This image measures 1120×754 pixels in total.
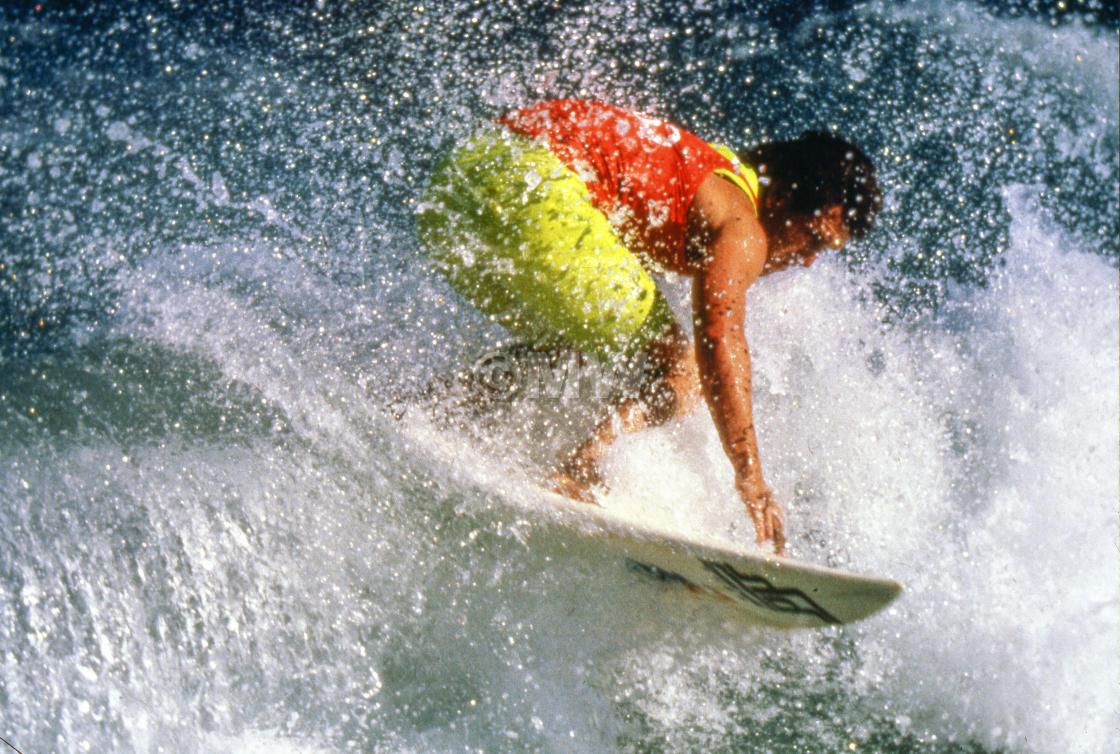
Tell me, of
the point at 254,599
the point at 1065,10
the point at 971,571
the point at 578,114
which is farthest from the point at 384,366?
the point at 1065,10

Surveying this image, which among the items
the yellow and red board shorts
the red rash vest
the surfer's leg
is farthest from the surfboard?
the red rash vest

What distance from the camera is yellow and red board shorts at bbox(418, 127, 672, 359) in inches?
67.4

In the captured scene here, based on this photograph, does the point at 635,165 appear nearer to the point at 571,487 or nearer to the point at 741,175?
the point at 741,175

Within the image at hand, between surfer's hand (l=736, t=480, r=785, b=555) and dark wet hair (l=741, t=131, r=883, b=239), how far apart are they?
59 cm

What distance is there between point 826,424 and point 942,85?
5.19 ft

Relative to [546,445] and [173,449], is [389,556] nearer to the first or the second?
[546,445]

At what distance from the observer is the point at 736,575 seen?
1.57m

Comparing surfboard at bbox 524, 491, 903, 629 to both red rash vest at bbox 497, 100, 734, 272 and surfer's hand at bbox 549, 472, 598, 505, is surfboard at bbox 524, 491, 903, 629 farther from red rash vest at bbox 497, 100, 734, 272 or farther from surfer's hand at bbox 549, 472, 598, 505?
red rash vest at bbox 497, 100, 734, 272

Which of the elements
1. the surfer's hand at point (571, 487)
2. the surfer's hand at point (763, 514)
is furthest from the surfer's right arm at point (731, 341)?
the surfer's hand at point (571, 487)

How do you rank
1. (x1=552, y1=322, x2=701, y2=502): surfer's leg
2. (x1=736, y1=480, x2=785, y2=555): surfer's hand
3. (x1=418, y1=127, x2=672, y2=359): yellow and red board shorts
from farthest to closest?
(x1=552, y1=322, x2=701, y2=502): surfer's leg < (x1=418, y1=127, x2=672, y2=359): yellow and red board shorts < (x1=736, y1=480, x2=785, y2=555): surfer's hand

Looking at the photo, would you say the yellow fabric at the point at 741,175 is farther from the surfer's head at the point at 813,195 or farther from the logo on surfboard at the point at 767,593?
the logo on surfboard at the point at 767,593

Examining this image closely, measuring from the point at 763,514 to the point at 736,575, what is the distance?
13 centimetres

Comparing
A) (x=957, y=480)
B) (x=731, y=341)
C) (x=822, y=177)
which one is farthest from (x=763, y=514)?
(x=957, y=480)

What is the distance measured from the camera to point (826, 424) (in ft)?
7.38
